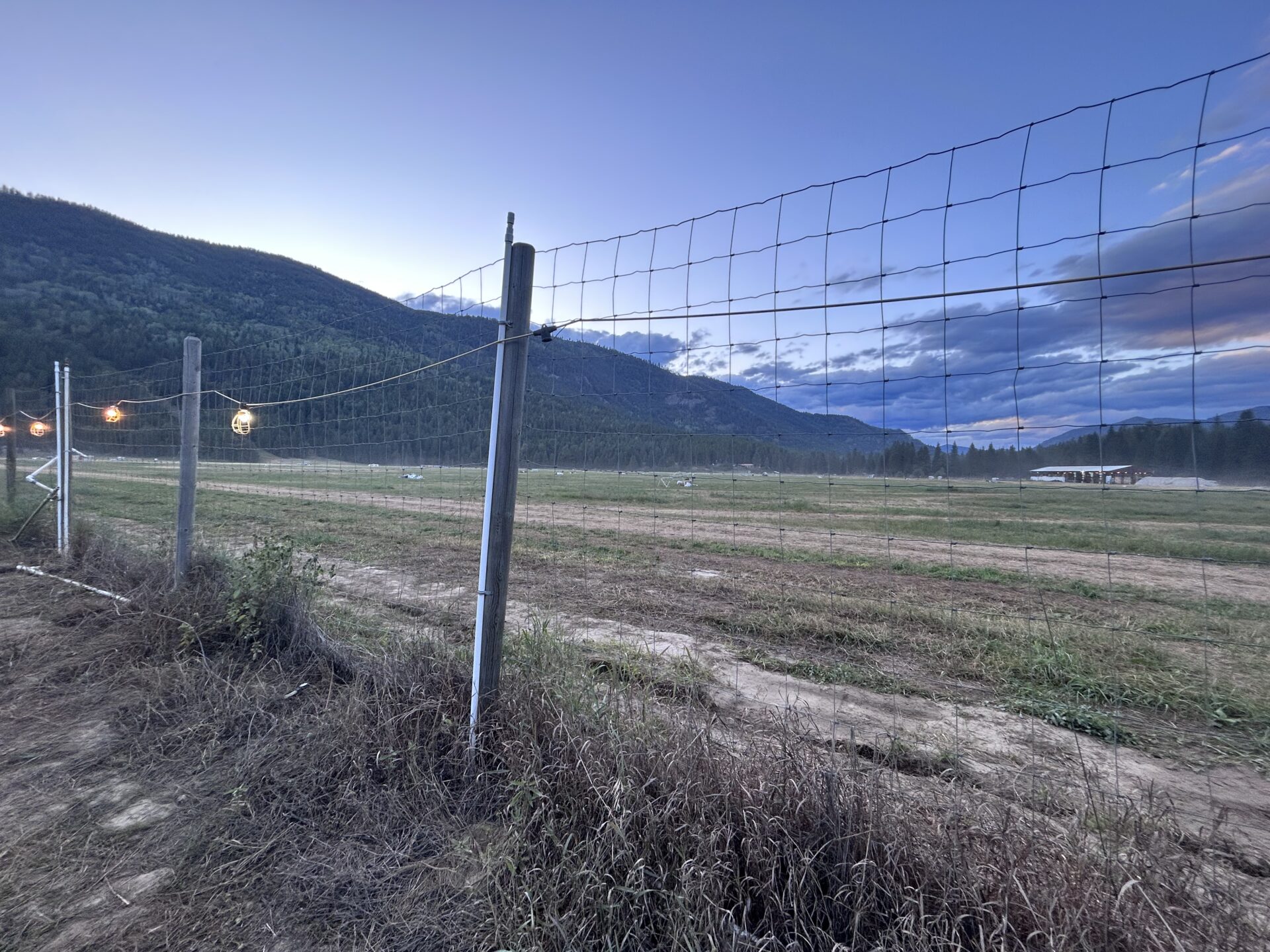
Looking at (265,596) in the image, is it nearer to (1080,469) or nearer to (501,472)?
(501,472)

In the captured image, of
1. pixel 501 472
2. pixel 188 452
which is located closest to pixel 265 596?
pixel 188 452

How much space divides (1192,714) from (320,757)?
5835 mm

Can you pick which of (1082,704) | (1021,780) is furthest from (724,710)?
(1082,704)

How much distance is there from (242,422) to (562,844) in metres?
6.23

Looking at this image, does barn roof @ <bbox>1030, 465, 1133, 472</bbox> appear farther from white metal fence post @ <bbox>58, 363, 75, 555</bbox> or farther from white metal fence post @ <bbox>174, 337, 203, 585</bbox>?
white metal fence post @ <bbox>58, 363, 75, 555</bbox>

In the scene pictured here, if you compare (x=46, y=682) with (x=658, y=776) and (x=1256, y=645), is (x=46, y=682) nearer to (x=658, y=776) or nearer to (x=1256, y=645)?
(x=658, y=776)

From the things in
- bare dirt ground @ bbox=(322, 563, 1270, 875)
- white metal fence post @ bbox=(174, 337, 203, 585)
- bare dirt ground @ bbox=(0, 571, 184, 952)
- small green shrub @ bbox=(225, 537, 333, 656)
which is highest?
white metal fence post @ bbox=(174, 337, 203, 585)

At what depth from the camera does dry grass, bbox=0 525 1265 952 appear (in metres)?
1.75

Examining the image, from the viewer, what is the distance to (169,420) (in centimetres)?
885

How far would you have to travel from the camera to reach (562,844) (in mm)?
2127

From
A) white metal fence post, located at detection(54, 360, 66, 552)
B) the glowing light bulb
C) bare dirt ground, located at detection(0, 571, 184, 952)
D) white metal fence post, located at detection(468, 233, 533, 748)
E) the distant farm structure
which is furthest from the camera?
white metal fence post, located at detection(54, 360, 66, 552)

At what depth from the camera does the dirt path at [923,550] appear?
8.32 m

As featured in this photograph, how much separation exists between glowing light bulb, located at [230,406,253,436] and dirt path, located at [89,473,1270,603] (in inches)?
57.8

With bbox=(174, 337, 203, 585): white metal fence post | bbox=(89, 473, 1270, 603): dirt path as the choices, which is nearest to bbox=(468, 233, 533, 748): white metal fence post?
bbox=(89, 473, 1270, 603): dirt path
